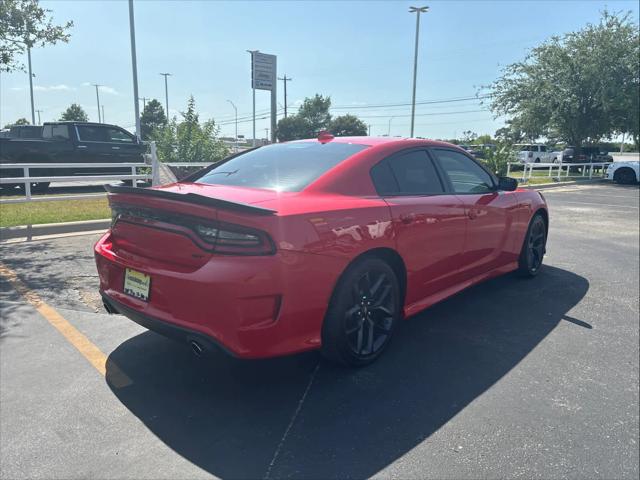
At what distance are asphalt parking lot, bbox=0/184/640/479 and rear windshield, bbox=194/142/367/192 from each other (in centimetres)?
121

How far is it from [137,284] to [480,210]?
2.83m

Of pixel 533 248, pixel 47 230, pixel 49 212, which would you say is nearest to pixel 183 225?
pixel 533 248

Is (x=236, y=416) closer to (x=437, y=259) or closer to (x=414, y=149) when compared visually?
(x=437, y=259)

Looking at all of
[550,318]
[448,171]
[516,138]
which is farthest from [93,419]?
[516,138]

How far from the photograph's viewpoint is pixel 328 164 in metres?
3.39

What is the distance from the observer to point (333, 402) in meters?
2.87

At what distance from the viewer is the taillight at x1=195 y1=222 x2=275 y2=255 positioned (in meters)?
2.57

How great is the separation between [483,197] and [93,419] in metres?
3.42

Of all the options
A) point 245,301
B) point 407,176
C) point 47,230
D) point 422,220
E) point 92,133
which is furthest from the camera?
point 92,133

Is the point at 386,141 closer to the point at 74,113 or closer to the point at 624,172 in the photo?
the point at 624,172

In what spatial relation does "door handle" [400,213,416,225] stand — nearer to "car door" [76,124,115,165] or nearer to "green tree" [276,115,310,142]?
"car door" [76,124,115,165]

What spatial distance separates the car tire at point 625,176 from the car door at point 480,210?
69.5 ft

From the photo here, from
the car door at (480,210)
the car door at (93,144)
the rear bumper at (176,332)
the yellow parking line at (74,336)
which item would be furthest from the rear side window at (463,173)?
the car door at (93,144)

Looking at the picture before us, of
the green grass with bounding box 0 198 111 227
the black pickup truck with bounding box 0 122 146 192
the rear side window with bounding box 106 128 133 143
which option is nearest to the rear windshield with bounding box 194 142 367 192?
the green grass with bounding box 0 198 111 227
